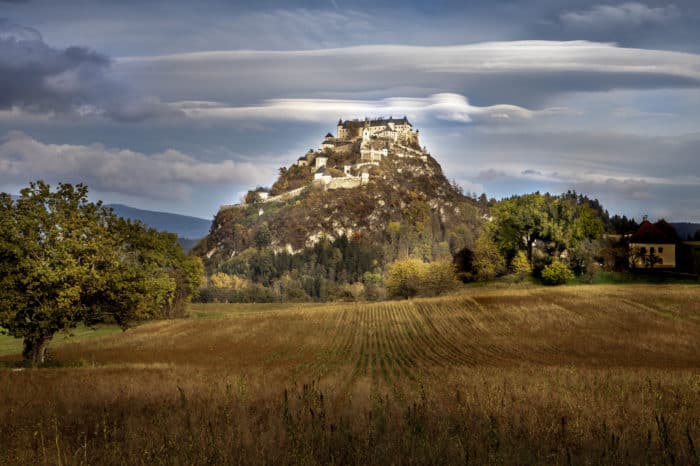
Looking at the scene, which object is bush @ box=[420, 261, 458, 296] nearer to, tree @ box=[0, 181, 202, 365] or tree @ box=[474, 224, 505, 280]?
tree @ box=[474, 224, 505, 280]

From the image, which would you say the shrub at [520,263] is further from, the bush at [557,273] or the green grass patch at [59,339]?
the green grass patch at [59,339]

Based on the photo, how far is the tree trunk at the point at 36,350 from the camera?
28.9 meters

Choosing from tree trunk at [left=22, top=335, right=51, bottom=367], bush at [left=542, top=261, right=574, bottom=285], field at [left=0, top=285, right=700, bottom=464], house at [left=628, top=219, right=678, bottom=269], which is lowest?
tree trunk at [left=22, top=335, right=51, bottom=367]

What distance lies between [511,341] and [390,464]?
40.3m

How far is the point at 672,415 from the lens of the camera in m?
9.42

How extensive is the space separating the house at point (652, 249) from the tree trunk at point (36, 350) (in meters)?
85.1

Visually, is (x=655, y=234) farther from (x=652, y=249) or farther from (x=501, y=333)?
(x=501, y=333)

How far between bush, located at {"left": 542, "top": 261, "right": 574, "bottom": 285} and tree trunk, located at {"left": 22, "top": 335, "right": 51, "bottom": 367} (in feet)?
230

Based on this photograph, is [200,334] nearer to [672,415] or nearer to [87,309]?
[87,309]

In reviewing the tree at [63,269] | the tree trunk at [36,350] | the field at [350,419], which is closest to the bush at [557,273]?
the tree at [63,269]

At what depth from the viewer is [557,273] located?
81.3 m

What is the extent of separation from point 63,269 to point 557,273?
71364 mm

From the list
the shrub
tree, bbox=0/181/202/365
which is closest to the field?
tree, bbox=0/181/202/365

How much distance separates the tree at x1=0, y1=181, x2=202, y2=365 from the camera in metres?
26.6
